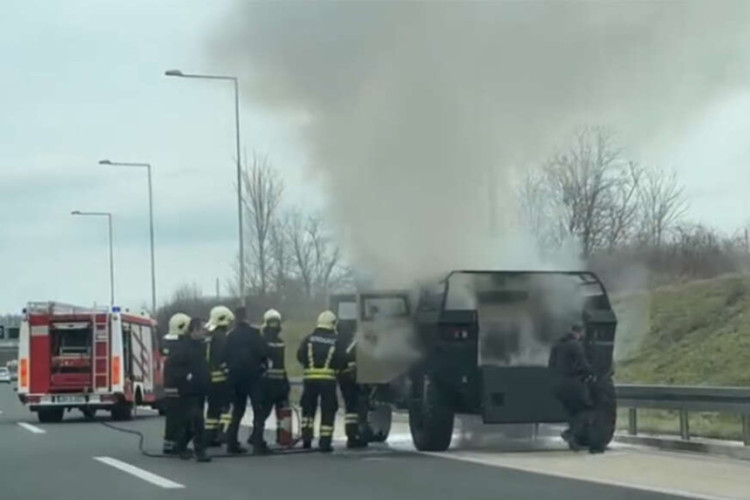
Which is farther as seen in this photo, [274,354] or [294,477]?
[274,354]

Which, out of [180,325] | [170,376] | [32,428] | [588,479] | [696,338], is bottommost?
[32,428]

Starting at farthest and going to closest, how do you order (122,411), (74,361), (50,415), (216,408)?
(50,415), (122,411), (74,361), (216,408)

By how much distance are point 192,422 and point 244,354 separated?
1.22m

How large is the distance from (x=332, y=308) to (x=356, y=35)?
511 centimetres

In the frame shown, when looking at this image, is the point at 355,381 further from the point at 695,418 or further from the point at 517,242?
the point at 695,418

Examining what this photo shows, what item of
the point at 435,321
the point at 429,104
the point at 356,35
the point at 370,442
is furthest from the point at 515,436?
the point at 356,35

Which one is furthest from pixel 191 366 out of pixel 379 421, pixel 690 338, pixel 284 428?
pixel 690 338

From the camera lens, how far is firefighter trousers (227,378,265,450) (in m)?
19.7

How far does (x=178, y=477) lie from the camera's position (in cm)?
1645

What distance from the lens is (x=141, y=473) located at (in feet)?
56.0

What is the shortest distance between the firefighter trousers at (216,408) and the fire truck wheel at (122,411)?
12714 millimetres

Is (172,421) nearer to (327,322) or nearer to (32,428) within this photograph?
(327,322)

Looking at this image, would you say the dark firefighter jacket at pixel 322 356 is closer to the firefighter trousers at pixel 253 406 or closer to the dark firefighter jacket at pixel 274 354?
the dark firefighter jacket at pixel 274 354

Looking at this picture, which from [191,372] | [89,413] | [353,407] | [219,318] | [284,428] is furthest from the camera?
[89,413]
